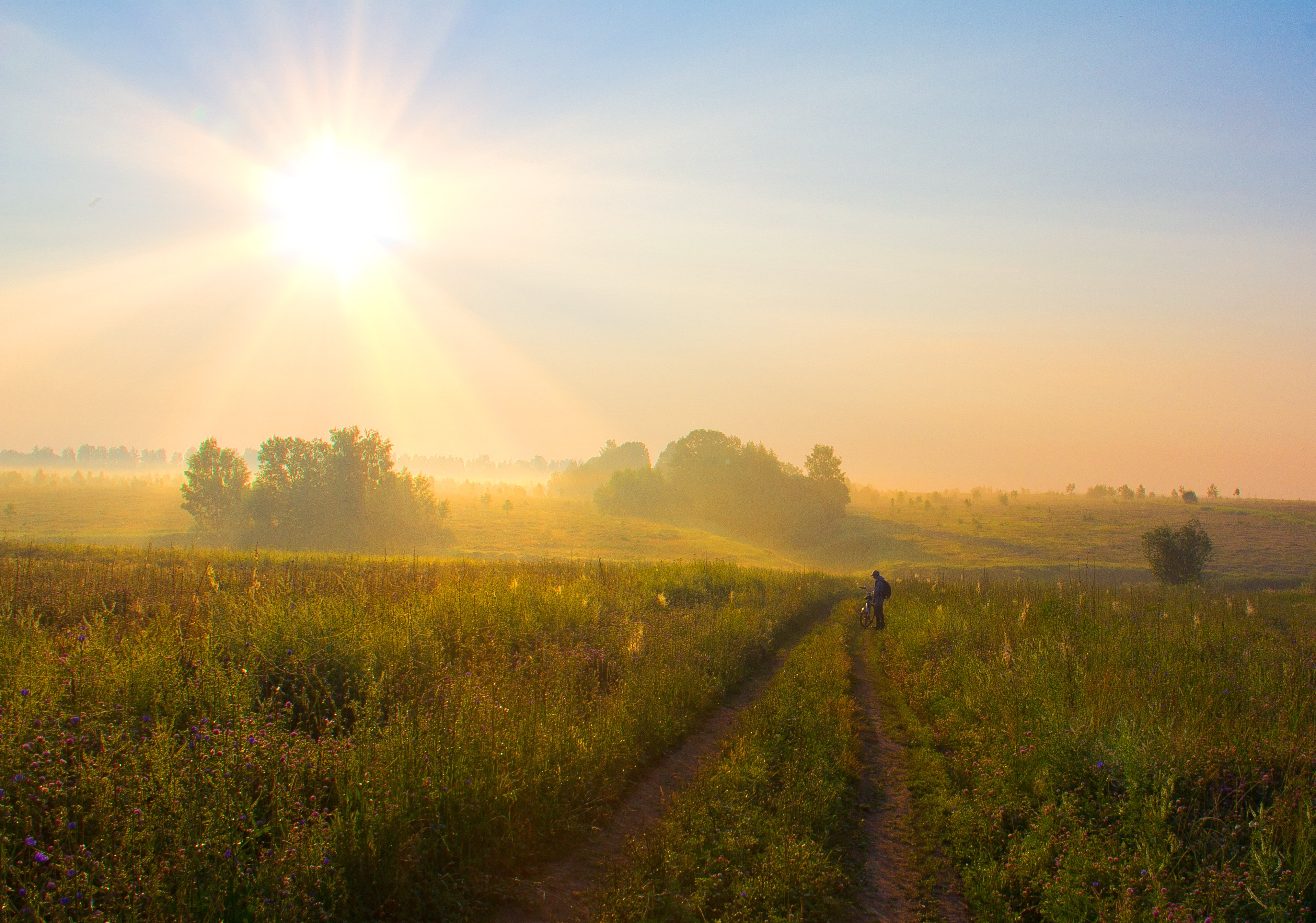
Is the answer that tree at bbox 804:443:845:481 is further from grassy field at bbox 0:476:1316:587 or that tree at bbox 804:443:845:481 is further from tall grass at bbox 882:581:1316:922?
tall grass at bbox 882:581:1316:922

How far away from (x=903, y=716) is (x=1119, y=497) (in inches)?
4658

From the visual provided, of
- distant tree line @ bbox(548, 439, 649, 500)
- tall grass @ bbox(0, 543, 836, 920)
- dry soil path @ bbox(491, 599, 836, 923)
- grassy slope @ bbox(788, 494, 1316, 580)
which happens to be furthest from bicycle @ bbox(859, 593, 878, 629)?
distant tree line @ bbox(548, 439, 649, 500)

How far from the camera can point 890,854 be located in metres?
5.46

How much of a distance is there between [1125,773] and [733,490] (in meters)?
87.4

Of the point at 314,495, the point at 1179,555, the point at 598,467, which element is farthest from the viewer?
the point at 598,467

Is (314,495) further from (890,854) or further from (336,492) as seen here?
(890,854)

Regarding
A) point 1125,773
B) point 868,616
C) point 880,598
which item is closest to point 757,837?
point 1125,773

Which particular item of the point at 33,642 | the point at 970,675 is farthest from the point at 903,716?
the point at 33,642

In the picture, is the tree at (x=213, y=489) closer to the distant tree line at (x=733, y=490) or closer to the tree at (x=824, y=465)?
the distant tree line at (x=733, y=490)

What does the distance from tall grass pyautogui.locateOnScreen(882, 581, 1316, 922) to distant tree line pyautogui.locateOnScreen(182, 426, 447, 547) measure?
6257cm

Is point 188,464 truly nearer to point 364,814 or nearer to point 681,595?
point 681,595

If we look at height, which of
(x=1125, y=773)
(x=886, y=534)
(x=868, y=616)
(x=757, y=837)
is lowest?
(x=886, y=534)

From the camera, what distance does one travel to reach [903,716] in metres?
9.63

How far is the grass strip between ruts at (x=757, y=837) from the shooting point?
444 cm
